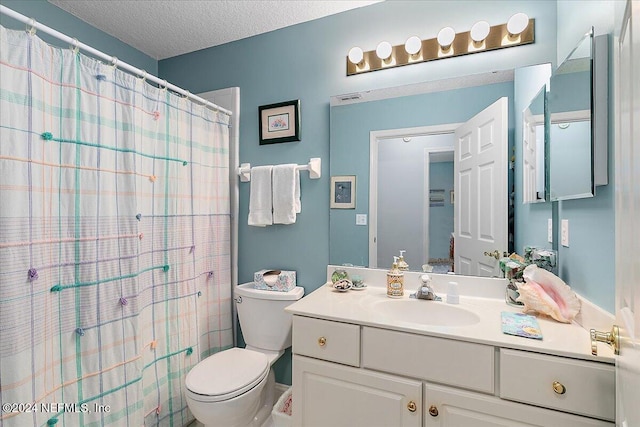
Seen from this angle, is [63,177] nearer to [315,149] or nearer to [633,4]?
[315,149]

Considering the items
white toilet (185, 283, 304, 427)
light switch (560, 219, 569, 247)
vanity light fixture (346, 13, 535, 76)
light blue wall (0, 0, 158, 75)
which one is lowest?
white toilet (185, 283, 304, 427)

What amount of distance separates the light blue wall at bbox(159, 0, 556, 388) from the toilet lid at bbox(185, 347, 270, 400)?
1.52 ft

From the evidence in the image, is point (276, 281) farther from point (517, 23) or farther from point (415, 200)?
point (517, 23)

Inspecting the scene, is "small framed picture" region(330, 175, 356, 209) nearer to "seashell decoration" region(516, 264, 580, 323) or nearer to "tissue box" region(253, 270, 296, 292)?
"tissue box" region(253, 270, 296, 292)

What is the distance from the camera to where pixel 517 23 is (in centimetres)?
144

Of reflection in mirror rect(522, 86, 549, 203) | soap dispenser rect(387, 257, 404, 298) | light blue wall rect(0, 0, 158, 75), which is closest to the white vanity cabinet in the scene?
soap dispenser rect(387, 257, 404, 298)

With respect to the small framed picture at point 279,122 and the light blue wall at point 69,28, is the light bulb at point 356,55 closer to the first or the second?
A: the small framed picture at point 279,122

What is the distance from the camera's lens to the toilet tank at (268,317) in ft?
5.79

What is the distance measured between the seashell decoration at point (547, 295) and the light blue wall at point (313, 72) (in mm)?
1035

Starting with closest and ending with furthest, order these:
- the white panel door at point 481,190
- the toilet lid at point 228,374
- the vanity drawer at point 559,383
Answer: the vanity drawer at point 559,383, the toilet lid at point 228,374, the white panel door at point 481,190

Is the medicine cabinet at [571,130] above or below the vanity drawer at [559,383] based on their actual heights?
above

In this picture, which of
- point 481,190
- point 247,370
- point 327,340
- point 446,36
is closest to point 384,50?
point 446,36

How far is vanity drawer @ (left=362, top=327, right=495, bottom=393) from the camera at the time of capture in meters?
1.03

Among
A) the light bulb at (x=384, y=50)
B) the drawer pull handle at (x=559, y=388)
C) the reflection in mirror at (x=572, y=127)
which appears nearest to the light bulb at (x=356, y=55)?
the light bulb at (x=384, y=50)
